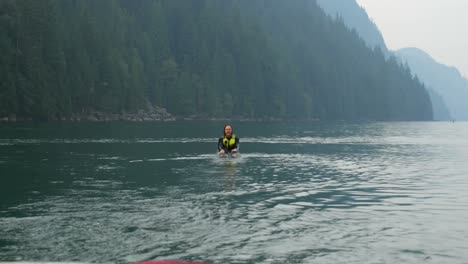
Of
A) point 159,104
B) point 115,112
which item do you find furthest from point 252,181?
point 159,104

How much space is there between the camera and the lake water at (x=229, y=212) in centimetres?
1240

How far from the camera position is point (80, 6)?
494ft

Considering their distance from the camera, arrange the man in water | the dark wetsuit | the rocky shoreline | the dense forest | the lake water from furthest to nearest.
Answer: the dense forest
the rocky shoreline
the dark wetsuit
the man in water
the lake water

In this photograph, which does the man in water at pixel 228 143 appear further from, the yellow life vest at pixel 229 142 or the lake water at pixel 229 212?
the lake water at pixel 229 212

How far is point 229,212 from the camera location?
1714 centimetres

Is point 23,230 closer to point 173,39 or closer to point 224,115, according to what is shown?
point 224,115

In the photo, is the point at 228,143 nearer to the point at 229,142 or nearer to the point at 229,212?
the point at 229,142

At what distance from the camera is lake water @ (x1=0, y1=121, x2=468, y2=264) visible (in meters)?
12.4

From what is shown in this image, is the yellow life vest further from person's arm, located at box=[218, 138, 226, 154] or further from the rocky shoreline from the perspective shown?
the rocky shoreline

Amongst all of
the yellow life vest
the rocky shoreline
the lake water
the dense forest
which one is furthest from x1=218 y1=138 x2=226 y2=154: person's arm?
the rocky shoreline

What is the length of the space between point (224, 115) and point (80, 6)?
54.7 m

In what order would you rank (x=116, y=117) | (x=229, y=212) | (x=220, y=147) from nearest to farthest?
(x=229, y=212) < (x=220, y=147) < (x=116, y=117)

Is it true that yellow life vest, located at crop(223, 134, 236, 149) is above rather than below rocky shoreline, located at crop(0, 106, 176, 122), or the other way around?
below

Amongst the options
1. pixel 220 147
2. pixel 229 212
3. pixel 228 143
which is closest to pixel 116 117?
pixel 220 147
